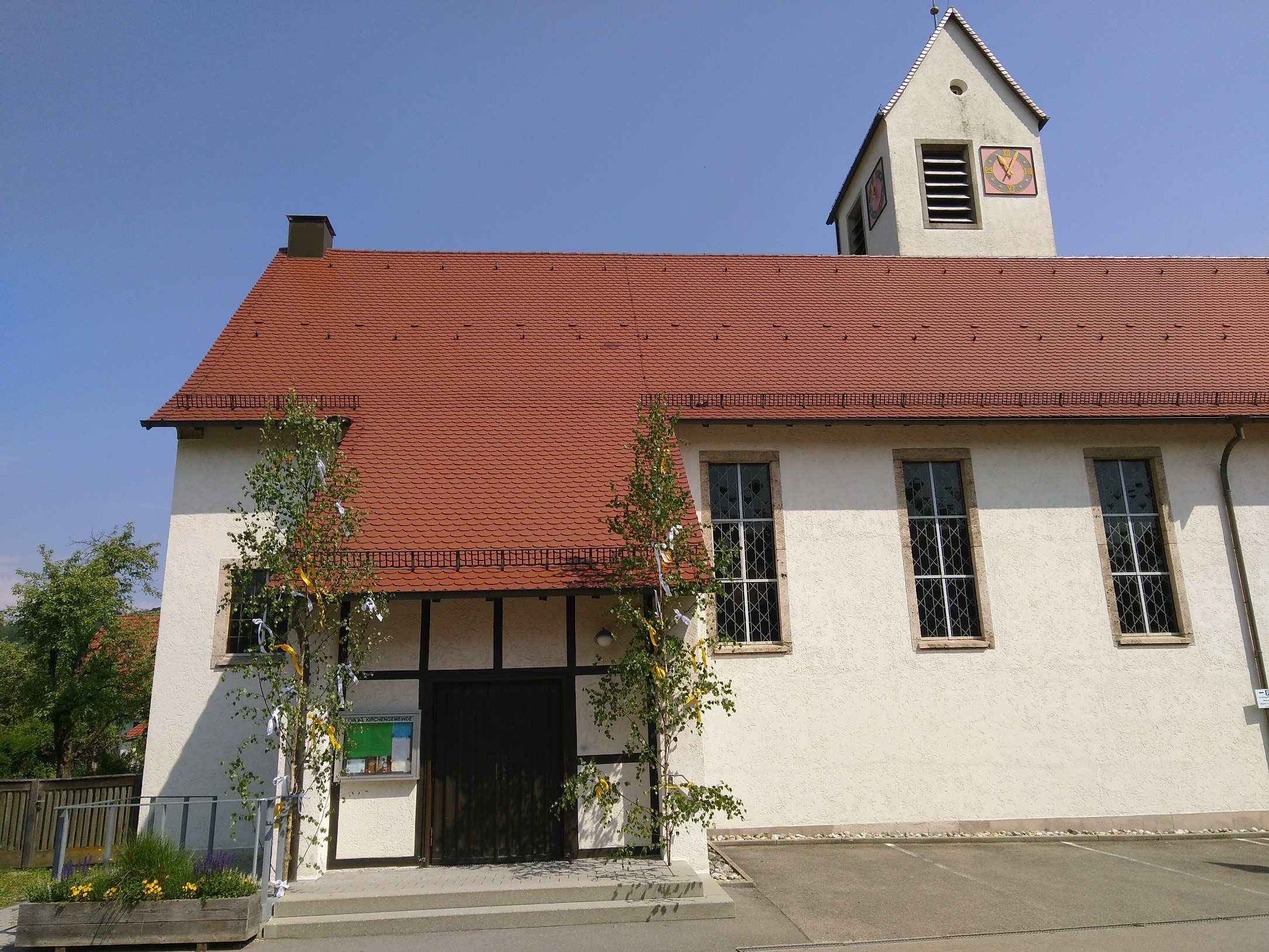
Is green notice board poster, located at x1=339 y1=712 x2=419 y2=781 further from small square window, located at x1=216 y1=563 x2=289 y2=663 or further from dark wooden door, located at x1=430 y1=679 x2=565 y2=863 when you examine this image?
small square window, located at x1=216 y1=563 x2=289 y2=663

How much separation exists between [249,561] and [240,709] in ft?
9.85

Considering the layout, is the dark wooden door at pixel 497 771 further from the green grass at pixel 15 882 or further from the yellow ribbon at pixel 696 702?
the green grass at pixel 15 882

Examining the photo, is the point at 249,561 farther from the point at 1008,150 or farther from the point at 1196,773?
the point at 1008,150

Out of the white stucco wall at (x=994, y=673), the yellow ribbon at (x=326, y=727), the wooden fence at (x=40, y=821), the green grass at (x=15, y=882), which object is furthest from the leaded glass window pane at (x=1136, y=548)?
the green grass at (x=15, y=882)

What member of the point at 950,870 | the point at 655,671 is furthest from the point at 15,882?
the point at 950,870

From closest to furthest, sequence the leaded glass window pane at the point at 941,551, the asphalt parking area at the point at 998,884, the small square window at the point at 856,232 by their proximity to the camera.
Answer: the asphalt parking area at the point at 998,884 → the leaded glass window pane at the point at 941,551 → the small square window at the point at 856,232

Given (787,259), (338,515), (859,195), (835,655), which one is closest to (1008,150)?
(859,195)

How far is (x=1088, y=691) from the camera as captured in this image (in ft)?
37.1

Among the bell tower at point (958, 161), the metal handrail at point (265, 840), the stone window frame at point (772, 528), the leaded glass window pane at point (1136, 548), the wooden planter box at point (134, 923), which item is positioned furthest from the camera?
the bell tower at point (958, 161)

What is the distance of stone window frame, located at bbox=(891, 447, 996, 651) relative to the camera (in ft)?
37.1

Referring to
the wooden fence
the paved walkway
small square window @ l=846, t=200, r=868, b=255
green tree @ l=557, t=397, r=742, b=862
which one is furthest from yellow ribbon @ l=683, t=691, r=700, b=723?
small square window @ l=846, t=200, r=868, b=255

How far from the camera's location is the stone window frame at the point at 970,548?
11297 millimetres

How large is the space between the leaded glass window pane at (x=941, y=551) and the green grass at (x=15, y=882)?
9.94 metres

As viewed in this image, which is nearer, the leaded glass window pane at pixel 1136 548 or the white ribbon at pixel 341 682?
the white ribbon at pixel 341 682
